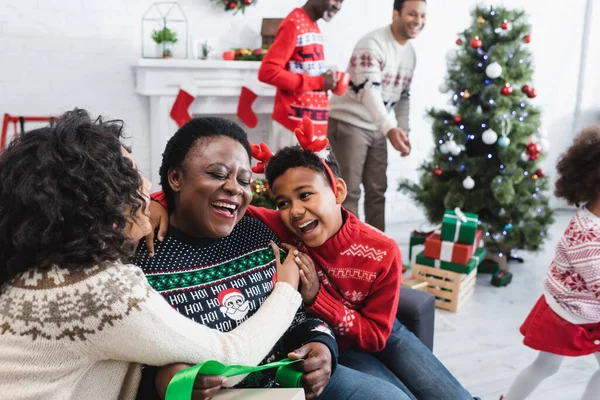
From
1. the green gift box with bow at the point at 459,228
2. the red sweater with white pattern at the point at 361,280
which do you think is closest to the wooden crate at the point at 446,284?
the green gift box with bow at the point at 459,228

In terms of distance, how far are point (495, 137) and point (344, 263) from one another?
2097mm

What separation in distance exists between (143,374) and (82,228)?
1.20 feet

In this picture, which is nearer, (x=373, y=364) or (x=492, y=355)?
(x=373, y=364)

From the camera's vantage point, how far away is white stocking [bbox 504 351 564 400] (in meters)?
1.93

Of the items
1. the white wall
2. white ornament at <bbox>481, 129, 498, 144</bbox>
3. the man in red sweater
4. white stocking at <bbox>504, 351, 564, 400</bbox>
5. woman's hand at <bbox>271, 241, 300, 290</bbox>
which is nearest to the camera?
woman's hand at <bbox>271, 241, 300, 290</bbox>

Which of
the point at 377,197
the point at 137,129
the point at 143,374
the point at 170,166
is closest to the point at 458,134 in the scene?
the point at 377,197

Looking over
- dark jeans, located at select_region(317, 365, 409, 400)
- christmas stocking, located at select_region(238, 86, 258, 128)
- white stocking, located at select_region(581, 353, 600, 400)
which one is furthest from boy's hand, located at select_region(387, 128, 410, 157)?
dark jeans, located at select_region(317, 365, 409, 400)

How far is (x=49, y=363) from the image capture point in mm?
925

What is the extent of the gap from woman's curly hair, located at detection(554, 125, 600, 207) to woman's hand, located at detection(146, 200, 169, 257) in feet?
4.75

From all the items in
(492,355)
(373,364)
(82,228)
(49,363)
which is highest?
(82,228)

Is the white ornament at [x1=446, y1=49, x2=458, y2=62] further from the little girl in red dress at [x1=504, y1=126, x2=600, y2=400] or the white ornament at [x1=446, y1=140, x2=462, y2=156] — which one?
the little girl in red dress at [x1=504, y1=126, x2=600, y2=400]

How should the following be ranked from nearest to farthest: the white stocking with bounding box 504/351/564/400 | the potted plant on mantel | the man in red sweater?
the white stocking with bounding box 504/351/564/400 → the man in red sweater → the potted plant on mantel

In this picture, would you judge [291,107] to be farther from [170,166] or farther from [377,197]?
[170,166]

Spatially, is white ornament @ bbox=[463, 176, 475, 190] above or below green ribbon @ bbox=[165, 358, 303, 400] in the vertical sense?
below
